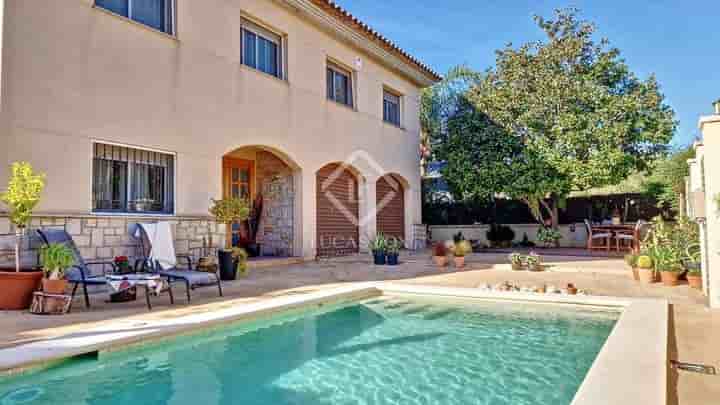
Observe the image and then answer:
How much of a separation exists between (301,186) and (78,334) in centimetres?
805

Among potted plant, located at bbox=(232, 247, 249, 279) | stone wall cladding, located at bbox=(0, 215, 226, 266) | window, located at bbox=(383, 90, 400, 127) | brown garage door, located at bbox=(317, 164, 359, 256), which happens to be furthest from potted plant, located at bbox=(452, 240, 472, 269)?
window, located at bbox=(383, 90, 400, 127)

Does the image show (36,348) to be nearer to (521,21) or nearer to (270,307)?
(270,307)

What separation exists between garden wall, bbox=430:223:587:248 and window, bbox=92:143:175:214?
→ 516 inches

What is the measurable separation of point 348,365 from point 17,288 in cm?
434

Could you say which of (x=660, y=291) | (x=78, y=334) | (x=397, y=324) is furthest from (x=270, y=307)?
(x=660, y=291)

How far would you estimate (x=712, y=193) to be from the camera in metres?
5.43

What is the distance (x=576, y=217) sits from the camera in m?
18.1

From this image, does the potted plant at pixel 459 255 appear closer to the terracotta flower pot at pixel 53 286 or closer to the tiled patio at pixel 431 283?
the tiled patio at pixel 431 283

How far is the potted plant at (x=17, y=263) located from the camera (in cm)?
565

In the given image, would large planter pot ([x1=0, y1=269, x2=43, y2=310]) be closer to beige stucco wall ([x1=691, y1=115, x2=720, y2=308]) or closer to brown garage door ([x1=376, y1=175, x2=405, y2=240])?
beige stucco wall ([x1=691, y1=115, x2=720, y2=308])

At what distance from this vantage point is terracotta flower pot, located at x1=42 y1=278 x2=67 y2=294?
5.54m

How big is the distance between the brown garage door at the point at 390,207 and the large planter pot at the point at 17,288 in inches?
426

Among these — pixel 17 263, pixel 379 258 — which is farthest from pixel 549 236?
pixel 17 263

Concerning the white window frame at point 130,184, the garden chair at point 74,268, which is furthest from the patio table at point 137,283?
the white window frame at point 130,184
